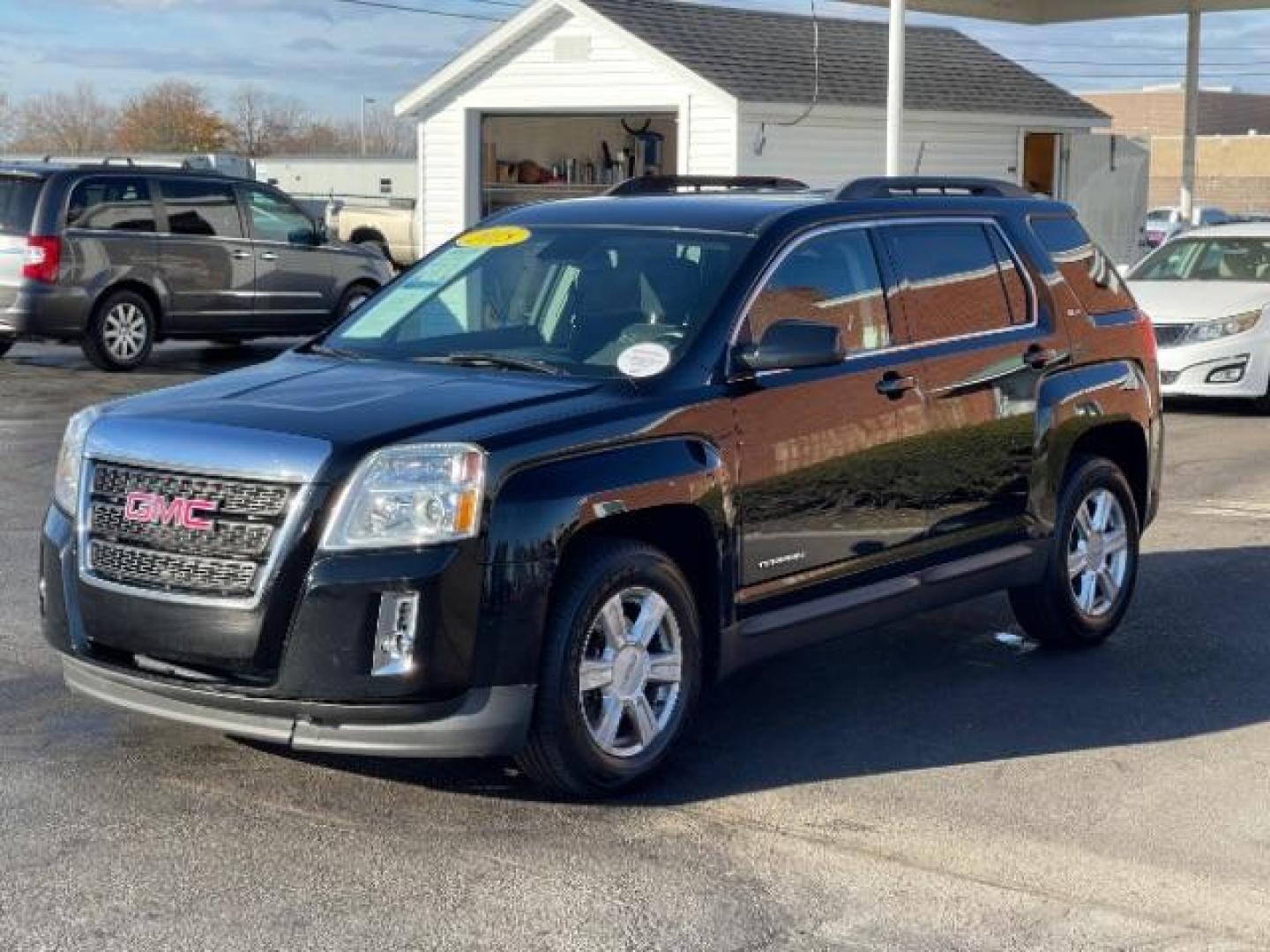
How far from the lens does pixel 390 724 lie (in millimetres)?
5227

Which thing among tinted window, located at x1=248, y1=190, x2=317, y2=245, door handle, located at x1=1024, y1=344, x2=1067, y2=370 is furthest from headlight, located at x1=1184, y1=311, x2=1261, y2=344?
tinted window, located at x1=248, y1=190, x2=317, y2=245

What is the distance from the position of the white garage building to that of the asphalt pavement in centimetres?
1797

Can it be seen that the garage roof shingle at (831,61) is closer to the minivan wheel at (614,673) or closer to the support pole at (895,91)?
the support pole at (895,91)

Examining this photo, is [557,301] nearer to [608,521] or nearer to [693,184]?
[608,521]

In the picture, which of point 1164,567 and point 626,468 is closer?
point 626,468

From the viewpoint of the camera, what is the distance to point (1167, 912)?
484 centimetres

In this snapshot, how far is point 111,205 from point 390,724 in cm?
1344

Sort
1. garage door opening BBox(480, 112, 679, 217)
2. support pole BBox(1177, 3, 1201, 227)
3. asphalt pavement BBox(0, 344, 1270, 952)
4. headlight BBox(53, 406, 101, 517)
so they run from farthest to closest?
garage door opening BBox(480, 112, 679, 217) → support pole BBox(1177, 3, 1201, 227) → headlight BBox(53, 406, 101, 517) → asphalt pavement BBox(0, 344, 1270, 952)

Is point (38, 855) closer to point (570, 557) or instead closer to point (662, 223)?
point (570, 557)

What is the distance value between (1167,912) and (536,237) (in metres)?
3.36

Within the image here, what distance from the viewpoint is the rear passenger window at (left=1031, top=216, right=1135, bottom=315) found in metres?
7.77

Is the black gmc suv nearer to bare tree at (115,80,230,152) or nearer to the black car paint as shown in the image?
the black car paint

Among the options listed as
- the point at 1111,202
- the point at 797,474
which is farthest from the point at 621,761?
the point at 1111,202

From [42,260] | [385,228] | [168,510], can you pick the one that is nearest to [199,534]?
[168,510]
